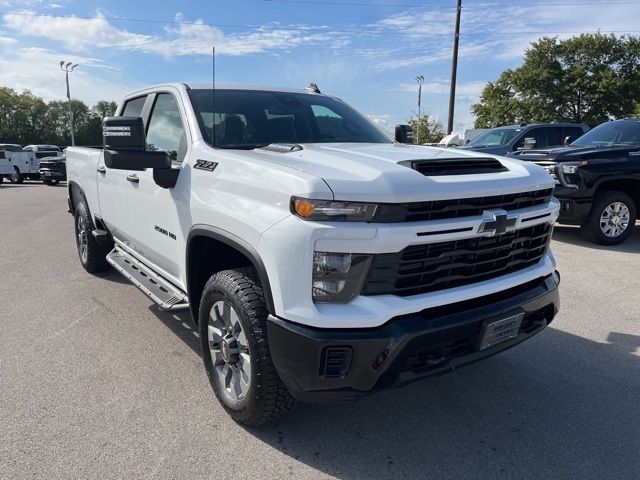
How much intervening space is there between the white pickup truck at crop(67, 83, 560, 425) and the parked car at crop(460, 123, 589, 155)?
7903 mm

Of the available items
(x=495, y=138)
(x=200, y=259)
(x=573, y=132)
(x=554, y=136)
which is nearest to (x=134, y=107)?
(x=200, y=259)

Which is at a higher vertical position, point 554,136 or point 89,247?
point 554,136

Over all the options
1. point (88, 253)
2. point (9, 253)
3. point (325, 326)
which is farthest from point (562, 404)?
point (9, 253)

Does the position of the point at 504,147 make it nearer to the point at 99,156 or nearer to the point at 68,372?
the point at 99,156

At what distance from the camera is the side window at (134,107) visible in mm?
4398

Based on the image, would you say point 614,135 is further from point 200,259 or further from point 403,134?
point 200,259

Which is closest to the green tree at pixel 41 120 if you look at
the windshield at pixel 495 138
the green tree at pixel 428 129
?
the green tree at pixel 428 129

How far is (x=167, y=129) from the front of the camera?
3738 mm

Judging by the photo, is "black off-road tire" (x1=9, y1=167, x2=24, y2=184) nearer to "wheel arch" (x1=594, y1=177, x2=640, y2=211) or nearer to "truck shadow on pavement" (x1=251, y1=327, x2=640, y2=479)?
"wheel arch" (x1=594, y1=177, x2=640, y2=211)

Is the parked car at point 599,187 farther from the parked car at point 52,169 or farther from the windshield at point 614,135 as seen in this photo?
the parked car at point 52,169

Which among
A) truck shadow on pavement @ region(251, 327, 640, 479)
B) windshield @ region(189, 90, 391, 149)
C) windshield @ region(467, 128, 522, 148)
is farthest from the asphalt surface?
windshield @ region(467, 128, 522, 148)

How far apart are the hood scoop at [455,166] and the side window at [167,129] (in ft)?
5.23

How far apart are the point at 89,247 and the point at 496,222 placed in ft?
15.5

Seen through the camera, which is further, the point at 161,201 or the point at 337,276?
the point at 161,201
